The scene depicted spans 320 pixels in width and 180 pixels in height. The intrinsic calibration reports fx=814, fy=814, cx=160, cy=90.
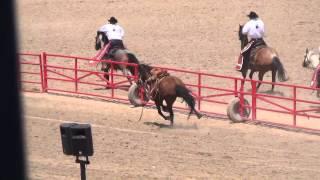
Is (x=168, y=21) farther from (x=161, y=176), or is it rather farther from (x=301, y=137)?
(x=161, y=176)

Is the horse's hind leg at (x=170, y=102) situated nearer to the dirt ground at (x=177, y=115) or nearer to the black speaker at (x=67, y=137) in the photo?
the dirt ground at (x=177, y=115)

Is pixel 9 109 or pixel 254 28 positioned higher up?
pixel 254 28

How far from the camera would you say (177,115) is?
54.9 feet

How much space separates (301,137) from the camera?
584 inches

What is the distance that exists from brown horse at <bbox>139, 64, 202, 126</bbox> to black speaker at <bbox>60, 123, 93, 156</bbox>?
5.96m

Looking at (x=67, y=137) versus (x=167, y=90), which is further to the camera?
(x=167, y=90)

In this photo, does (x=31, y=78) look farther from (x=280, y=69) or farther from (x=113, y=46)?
(x=280, y=69)

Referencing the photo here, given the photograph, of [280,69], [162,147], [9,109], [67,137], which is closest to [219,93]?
[280,69]

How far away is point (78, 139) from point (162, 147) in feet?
15.2

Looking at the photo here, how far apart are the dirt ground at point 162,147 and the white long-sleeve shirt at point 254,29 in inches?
139

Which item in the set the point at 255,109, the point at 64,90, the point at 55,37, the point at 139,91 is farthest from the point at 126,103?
the point at 55,37

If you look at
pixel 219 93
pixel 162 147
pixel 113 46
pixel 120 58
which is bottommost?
pixel 162 147

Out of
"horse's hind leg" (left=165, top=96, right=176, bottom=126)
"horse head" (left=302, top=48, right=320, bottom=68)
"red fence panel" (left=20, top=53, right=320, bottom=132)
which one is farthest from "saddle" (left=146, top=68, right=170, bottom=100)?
"horse head" (left=302, top=48, right=320, bottom=68)

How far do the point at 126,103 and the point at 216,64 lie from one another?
5386 mm
